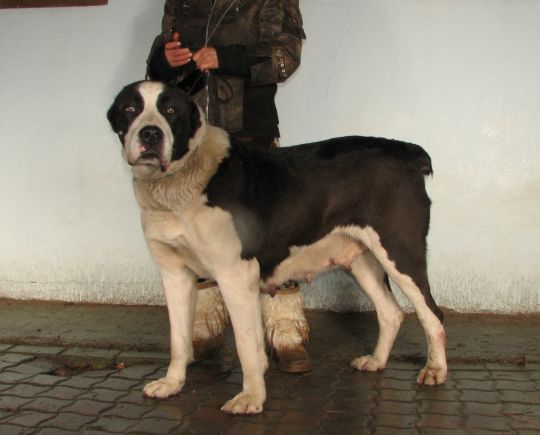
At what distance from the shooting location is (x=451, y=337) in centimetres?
509

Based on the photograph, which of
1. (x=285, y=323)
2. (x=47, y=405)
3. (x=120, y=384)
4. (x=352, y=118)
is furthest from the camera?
(x=352, y=118)

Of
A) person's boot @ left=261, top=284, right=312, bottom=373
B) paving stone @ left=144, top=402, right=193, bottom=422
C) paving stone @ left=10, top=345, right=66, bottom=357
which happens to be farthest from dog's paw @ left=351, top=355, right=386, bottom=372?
paving stone @ left=10, top=345, right=66, bottom=357

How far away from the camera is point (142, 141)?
351 cm

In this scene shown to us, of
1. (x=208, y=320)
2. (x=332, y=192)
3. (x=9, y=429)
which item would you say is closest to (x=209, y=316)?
(x=208, y=320)

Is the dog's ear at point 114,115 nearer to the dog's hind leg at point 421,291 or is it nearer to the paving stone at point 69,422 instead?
the paving stone at point 69,422

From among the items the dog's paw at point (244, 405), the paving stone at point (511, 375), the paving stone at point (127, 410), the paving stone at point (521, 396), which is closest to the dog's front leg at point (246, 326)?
the dog's paw at point (244, 405)

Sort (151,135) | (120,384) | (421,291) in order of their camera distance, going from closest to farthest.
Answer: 1. (151,135)
2. (421,291)
3. (120,384)

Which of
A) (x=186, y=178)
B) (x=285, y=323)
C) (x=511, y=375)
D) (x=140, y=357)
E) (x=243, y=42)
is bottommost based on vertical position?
(x=511, y=375)

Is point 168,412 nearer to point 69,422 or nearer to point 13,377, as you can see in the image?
point 69,422

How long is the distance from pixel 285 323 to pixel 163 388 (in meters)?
0.94

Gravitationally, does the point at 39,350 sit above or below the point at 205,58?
below

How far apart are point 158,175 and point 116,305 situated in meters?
2.41

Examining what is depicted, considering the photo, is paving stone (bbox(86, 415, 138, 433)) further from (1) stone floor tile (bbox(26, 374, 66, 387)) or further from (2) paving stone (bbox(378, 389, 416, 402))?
(2) paving stone (bbox(378, 389, 416, 402))

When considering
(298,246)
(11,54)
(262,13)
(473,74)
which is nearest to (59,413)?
(298,246)
